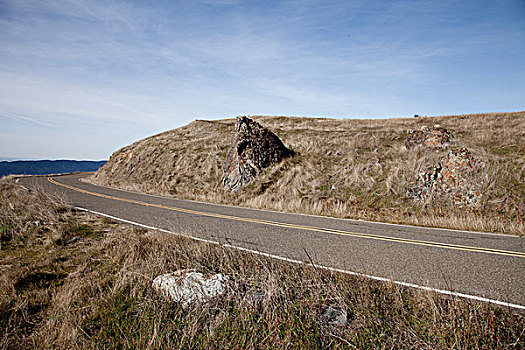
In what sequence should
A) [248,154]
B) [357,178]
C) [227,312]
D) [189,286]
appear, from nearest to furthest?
[227,312]
[189,286]
[357,178]
[248,154]

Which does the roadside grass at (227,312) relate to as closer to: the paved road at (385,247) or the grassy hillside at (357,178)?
the paved road at (385,247)

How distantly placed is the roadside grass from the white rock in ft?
0.38

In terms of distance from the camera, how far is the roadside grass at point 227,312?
3135 mm

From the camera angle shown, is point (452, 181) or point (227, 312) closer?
point (227, 312)

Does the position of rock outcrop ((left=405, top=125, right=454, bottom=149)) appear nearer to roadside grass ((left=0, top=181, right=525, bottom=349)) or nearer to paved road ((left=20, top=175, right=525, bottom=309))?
paved road ((left=20, top=175, right=525, bottom=309))

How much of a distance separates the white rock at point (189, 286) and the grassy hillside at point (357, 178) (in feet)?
27.4

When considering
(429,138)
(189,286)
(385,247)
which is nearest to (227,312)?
(189,286)

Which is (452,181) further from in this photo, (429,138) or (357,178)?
(429,138)

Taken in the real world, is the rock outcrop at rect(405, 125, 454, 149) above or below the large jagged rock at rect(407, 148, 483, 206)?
above

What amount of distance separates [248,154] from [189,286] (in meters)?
15.1

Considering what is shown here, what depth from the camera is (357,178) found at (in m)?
14.8

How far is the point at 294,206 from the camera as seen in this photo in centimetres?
1347

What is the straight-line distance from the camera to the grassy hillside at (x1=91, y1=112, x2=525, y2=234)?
1076 centimetres

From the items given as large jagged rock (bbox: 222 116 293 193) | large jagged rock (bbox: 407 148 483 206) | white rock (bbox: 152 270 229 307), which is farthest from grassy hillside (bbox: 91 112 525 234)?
white rock (bbox: 152 270 229 307)
